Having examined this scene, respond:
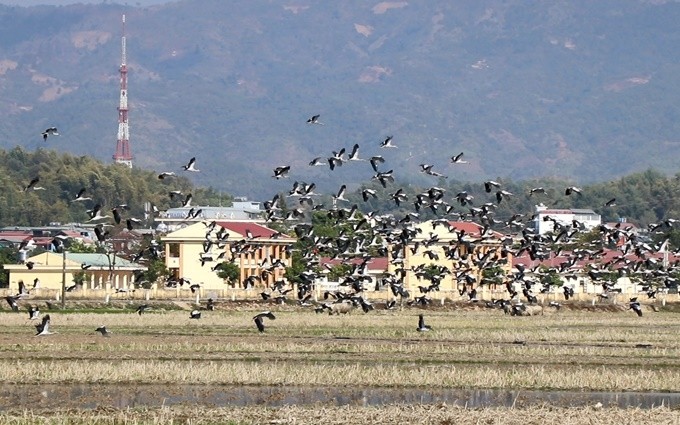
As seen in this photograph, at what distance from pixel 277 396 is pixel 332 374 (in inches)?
168

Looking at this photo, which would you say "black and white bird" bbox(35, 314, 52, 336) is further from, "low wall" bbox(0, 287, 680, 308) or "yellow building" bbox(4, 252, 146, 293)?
"yellow building" bbox(4, 252, 146, 293)

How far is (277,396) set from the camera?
38781 mm

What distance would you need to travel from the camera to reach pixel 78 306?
87062mm

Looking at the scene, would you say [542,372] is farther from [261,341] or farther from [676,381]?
[261,341]

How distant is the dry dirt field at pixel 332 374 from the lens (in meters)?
34.6

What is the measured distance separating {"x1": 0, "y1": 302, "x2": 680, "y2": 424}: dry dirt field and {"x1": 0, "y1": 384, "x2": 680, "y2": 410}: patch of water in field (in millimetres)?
44

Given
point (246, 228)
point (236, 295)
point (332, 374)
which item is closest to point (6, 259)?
point (246, 228)

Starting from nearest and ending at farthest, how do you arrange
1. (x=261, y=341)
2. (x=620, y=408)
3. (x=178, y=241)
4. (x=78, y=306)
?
(x=620, y=408) → (x=261, y=341) → (x=78, y=306) → (x=178, y=241)

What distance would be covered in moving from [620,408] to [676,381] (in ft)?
20.9

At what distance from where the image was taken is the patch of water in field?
37344mm

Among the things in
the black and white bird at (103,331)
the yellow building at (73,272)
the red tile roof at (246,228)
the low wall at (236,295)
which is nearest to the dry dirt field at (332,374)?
the black and white bird at (103,331)

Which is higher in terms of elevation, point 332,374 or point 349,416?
point 332,374

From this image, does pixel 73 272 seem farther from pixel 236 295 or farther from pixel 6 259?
pixel 236 295

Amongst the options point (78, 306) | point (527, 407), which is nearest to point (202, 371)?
point (527, 407)
